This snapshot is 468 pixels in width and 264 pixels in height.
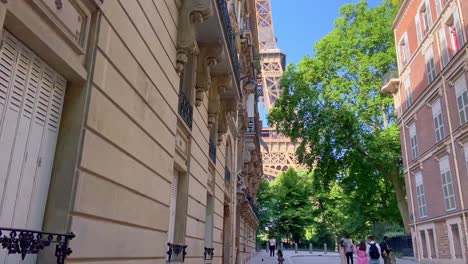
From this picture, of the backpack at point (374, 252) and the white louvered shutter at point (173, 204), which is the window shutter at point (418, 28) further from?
the white louvered shutter at point (173, 204)

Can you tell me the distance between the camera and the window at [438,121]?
20.1 meters

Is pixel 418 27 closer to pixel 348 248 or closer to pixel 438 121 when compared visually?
pixel 438 121

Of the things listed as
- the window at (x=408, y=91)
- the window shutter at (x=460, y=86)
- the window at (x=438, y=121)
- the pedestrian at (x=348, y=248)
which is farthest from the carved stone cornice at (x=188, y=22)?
the window at (x=408, y=91)

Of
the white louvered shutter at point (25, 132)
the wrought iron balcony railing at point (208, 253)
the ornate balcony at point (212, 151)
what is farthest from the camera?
the ornate balcony at point (212, 151)

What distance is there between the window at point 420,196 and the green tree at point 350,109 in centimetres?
347

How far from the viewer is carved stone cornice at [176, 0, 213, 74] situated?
7.59 meters

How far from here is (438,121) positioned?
20.5 metres

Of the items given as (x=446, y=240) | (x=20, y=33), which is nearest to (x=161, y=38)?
(x=20, y=33)

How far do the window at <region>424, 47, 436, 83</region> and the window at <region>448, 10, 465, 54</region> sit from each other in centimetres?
214

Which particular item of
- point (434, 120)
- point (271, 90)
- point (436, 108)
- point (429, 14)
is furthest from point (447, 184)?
point (271, 90)

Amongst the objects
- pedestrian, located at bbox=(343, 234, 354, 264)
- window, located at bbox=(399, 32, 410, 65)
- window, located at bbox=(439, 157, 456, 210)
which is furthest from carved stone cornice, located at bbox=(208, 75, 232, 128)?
window, located at bbox=(399, 32, 410, 65)

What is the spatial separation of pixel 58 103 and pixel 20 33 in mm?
917

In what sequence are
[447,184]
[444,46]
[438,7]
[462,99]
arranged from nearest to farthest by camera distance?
[462,99]
[447,184]
[444,46]
[438,7]

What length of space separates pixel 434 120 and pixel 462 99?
3496mm
